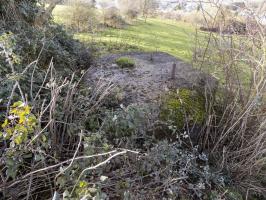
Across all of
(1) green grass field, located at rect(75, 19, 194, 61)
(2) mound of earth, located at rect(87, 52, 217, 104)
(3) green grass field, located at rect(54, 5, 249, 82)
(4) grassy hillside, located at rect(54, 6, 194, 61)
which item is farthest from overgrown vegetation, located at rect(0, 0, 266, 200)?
(1) green grass field, located at rect(75, 19, 194, 61)

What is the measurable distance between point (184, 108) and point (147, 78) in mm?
871

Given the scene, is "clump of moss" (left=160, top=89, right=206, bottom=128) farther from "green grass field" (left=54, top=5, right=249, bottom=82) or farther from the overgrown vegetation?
"green grass field" (left=54, top=5, right=249, bottom=82)

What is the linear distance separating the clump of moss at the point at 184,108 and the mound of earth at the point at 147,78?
0.45 feet

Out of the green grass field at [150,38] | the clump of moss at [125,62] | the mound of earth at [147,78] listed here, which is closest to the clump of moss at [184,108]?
the mound of earth at [147,78]

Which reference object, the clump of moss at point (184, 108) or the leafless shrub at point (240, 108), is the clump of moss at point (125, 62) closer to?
the clump of moss at point (184, 108)

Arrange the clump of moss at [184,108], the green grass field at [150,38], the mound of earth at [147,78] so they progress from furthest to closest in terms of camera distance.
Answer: the green grass field at [150,38], the mound of earth at [147,78], the clump of moss at [184,108]

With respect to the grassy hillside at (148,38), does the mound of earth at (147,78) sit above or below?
below

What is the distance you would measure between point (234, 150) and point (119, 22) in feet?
26.0

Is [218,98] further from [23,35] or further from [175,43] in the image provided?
[175,43]

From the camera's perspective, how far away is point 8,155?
57.5 inches

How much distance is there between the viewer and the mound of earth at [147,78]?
3.12 metres

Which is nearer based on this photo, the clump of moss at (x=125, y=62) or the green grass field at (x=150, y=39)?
the clump of moss at (x=125, y=62)

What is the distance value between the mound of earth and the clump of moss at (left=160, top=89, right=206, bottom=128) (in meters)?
0.14

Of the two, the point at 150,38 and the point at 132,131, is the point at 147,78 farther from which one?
the point at 150,38
